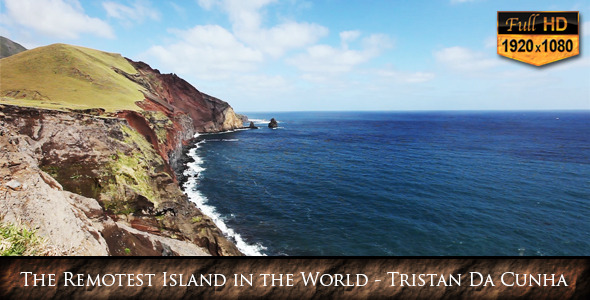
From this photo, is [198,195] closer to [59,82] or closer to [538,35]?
[59,82]

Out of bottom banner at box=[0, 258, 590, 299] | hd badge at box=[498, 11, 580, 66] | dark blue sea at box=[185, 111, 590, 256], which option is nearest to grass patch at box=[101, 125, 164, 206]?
dark blue sea at box=[185, 111, 590, 256]

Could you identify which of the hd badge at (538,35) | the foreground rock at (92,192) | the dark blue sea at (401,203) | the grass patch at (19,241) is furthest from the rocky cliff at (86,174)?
the hd badge at (538,35)

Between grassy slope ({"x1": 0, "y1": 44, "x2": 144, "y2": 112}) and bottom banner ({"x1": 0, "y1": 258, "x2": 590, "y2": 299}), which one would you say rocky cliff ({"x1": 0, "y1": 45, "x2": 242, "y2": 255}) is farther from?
bottom banner ({"x1": 0, "y1": 258, "x2": 590, "y2": 299})

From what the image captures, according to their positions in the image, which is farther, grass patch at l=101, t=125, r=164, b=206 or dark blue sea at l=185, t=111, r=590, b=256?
dark blue sea at l=185, t=111, r=590, b=256

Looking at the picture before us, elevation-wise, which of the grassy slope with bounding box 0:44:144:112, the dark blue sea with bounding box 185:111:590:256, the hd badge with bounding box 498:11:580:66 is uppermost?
the grassy slope with bounding box 0:44:144:112

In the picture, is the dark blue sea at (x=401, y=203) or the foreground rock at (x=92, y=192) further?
the dark blue sea at (x=401, y=203)

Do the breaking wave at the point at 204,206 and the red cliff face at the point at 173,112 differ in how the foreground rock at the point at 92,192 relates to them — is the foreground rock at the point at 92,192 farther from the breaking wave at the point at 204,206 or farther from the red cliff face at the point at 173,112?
the red cliff face at the point at 173,112
